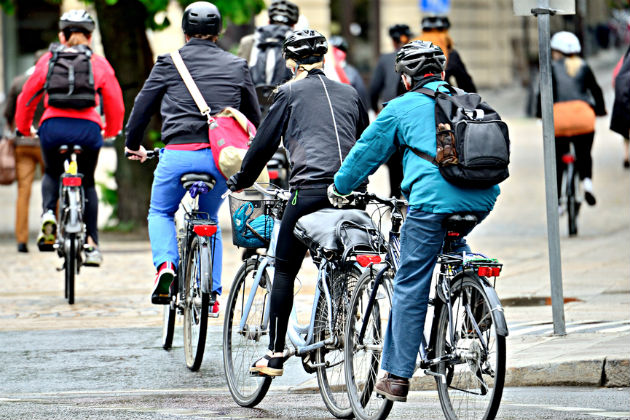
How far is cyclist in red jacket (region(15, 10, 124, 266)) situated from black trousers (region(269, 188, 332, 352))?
4.41 m

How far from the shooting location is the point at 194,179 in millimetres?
7996

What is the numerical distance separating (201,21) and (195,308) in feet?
5.68

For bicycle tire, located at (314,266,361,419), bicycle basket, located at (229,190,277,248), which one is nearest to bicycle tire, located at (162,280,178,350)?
bicycle basket, located at (229,190,277,248)

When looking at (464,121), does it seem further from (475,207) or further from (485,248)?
(485,248)

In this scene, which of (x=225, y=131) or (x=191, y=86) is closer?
(x=225, y=131)

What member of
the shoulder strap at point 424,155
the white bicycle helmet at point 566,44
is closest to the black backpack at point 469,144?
the shoulder strap at point 424,155

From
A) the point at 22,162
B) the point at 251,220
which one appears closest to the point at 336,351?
the point at 251,220

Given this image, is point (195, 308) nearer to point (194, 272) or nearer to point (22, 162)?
point (194, 272)

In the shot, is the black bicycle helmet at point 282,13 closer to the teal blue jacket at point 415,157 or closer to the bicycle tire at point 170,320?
the bicycle tire at point 170,320

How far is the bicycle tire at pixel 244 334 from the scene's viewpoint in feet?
22.6

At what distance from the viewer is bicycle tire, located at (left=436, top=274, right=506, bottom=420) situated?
5.49m

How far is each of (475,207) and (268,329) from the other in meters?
1.46

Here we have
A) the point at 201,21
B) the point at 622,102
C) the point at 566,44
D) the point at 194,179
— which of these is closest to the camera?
the point at 194,179

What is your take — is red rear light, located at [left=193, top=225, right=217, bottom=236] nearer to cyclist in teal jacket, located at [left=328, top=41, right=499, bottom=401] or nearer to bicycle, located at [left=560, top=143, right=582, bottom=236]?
cyclist in teal jacket, located at [left=328, top=41, right=499, bottom=401]
